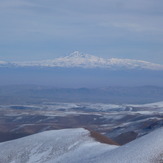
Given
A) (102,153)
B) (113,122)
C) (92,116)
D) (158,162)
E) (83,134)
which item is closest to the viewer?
(158,162)

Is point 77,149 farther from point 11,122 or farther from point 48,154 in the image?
point 11,122

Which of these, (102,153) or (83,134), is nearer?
(102,153)

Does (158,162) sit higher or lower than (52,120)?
higher

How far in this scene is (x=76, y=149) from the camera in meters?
34.8

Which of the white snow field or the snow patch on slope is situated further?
the snow patch on slope

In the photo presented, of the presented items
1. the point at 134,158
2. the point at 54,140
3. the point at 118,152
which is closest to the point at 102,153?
the point at 118,152

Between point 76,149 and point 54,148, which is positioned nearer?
point 76,149

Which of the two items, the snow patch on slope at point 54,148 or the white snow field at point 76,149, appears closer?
the white snow field at point 76,149

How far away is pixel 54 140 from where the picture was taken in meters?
38.3

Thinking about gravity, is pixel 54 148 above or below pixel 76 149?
below

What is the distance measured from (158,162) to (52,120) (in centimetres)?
8488

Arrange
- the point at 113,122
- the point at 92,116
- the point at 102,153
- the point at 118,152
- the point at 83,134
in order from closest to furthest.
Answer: the point at 118,152
the point at 102,153
the point at 83,134
the point at 113,122
the point at 92,116

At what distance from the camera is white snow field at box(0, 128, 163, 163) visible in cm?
2747

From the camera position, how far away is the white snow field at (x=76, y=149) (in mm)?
27469
